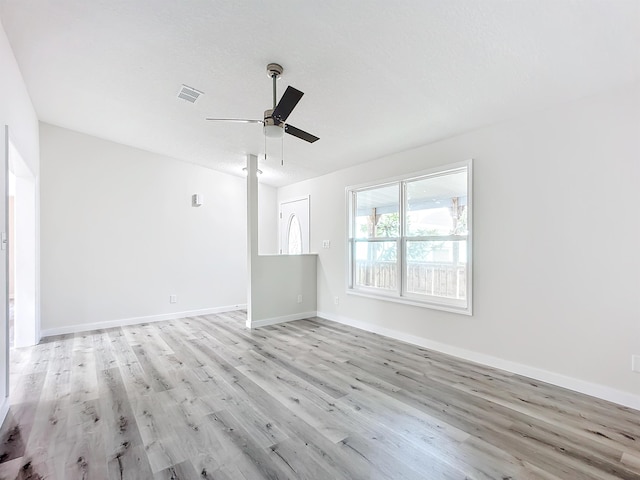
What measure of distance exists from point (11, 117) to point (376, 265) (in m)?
4.22

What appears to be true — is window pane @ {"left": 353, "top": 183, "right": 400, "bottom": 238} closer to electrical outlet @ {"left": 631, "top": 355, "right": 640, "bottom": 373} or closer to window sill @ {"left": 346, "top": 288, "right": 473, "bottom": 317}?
window sill @ {"left": 346, "top": 288, "right": 473, "bottom": 317}

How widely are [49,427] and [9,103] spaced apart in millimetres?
2541

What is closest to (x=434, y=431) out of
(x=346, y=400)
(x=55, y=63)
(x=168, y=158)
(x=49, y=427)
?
(x=346, y=400)

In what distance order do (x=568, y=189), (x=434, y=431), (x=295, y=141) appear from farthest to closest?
1. (x=295, y=141)
2. (x=568, y=189)
3. (x=434, y=431)

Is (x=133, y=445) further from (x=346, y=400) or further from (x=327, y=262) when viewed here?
(x=327, y=262)

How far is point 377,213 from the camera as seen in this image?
180 inches

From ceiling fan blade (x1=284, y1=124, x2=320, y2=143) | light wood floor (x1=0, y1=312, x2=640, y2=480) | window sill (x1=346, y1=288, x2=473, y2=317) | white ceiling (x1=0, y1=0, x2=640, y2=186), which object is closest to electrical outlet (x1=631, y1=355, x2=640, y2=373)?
light wood floor (x1=0, y1=312, x2=640, y2=480)

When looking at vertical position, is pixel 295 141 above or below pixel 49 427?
above

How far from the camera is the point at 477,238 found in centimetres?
336

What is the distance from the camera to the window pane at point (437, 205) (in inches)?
140

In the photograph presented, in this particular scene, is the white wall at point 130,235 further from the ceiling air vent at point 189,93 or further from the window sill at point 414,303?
the window sill at point 414,303

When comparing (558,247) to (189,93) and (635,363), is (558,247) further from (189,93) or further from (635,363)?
(189,93)

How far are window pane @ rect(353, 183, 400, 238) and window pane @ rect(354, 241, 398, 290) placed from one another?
16cm

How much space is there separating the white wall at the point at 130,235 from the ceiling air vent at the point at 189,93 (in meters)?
2.41
